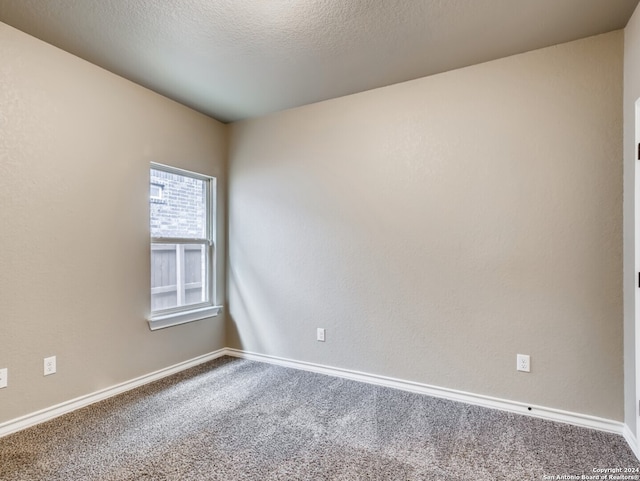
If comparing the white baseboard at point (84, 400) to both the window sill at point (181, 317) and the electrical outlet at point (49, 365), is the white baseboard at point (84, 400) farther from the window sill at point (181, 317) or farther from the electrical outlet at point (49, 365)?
the window sill at point (181, 317)

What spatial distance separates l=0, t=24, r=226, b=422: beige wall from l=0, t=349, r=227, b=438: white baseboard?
4 centimetres

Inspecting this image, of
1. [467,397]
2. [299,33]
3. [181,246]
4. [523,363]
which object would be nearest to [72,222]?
[181,246]

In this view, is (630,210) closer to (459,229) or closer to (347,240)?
(459,229)

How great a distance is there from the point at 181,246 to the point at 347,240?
1648 millimetres

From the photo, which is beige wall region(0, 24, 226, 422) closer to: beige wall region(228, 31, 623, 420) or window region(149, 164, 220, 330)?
window region(149, 164, 220, 330)

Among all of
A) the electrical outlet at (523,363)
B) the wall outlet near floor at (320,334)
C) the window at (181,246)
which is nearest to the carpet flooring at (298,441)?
the electrical outlet at (523,363)

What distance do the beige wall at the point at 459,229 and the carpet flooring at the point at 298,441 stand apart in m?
0.35

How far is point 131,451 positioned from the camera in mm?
2000

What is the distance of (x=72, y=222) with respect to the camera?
252 cm

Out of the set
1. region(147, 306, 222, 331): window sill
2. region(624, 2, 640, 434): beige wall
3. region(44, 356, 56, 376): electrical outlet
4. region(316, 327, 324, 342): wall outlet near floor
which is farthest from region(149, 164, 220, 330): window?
region(624, 2, 640, 434): beige wall

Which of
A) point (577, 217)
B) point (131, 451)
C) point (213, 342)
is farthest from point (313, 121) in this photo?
A: point (131, 451)

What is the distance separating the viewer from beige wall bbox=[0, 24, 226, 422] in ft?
7.33

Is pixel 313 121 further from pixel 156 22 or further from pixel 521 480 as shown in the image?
pixel 521 480

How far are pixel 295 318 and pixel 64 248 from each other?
1.96m
